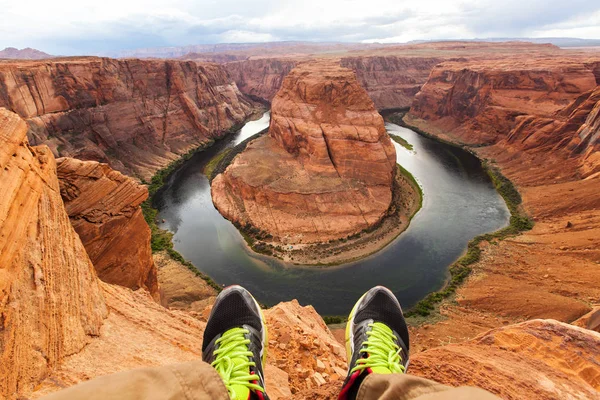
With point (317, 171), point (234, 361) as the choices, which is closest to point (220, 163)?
point (317, 171)

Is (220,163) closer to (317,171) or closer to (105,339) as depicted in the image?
(317,171)

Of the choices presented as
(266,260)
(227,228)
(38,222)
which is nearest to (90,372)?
(38,222)

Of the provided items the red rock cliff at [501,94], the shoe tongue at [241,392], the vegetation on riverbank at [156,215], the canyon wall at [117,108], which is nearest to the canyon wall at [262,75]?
the canyon wall at [117,108]

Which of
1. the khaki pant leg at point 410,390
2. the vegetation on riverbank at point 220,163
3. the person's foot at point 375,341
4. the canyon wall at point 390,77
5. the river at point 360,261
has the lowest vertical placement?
the river at point 360,261

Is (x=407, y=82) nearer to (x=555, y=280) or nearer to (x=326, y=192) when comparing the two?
(x=326, y=192)

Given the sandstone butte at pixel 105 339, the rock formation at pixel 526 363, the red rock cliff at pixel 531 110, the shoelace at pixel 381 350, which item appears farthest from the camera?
the red rock cliff at pixel 531 110

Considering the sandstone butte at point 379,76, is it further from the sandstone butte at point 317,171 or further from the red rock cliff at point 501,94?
the sandstone butte at point 317,171

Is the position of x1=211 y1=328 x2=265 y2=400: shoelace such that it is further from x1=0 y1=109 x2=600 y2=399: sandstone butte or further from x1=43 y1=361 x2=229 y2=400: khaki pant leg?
x1=0 y1=109 x2=600 y2=399: sandstone butte
